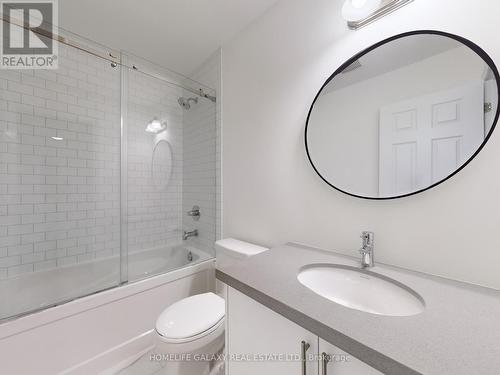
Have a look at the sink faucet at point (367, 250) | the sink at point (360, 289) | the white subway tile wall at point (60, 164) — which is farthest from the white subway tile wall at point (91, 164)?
the sink faucet at point (367, 250)

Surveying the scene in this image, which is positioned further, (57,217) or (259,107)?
(57,217)

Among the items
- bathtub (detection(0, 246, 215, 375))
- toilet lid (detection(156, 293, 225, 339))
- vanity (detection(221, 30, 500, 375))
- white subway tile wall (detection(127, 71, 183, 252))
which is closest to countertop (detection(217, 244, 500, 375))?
vanity (detection(221, 30, 500, 375))

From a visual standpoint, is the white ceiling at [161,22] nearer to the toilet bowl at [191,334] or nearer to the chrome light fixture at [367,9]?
the chrome light fixture at [367,9]

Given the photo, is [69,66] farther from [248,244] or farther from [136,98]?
[248,244]

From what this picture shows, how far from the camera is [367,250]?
0.90m

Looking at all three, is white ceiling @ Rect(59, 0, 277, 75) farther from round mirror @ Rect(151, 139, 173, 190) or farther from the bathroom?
round mirror @ Rect(151, 139, 173, 190)

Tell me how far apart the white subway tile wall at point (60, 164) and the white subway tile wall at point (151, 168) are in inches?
6.2

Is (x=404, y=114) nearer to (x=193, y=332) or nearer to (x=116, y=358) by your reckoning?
(x=193, y=332)

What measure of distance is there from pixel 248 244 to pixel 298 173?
65cm

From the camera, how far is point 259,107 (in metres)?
1.52

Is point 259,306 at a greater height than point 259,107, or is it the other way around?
point 259,107

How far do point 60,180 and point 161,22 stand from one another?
159cm

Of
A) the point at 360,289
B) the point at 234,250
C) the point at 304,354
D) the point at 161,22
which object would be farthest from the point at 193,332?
the point at 161,22

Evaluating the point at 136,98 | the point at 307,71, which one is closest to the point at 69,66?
the point at 136,98
